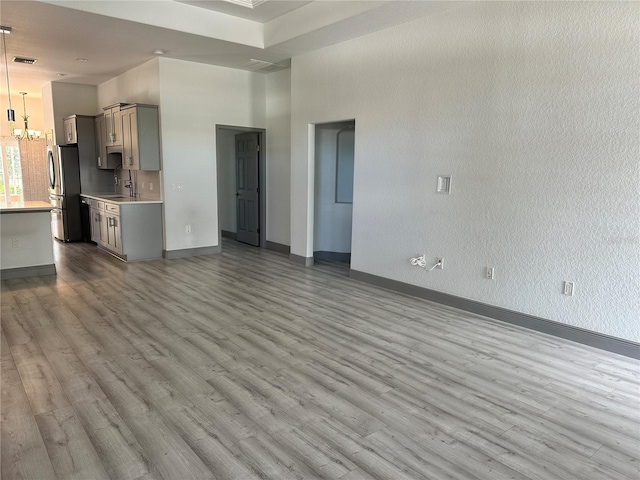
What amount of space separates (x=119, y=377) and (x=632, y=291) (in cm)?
388

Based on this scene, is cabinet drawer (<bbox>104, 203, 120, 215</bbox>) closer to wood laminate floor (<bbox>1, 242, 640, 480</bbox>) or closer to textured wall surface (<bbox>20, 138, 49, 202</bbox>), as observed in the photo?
wood laminate floor (<bbox>1, 242, 640, 480</bbox>)

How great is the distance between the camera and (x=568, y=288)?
3.63 metres

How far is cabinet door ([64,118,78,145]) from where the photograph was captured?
310 inches

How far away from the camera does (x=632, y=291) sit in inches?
130

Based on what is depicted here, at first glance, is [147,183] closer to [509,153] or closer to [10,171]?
[509,153]

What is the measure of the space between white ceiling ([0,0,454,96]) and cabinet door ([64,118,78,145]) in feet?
4.89

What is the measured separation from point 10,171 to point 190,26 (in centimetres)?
808

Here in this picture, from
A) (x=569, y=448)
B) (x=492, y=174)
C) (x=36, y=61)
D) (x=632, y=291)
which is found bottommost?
(x=569, y=448)

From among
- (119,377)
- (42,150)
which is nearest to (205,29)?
(119,377)

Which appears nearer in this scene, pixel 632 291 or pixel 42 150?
pixel 632 291

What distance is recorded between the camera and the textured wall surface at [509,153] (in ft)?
10.9

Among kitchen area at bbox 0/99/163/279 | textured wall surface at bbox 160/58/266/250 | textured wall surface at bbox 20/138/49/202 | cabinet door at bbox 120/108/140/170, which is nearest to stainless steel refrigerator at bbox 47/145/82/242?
kitchen area at bbox 0/99/163/279

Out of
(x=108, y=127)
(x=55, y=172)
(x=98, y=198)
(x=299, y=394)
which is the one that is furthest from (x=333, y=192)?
(x=55, y=172)

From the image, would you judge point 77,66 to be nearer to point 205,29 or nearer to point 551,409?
point 205,29
